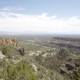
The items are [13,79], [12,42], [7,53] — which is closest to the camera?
[13,79]

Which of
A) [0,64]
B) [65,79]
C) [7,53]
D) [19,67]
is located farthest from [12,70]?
[7,53]

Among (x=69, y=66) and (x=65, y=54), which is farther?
(x=65, y=54)

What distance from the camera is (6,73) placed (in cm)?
3075

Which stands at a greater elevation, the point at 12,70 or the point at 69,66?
the point at 12,70

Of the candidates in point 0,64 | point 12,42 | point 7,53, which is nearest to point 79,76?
point 0,64

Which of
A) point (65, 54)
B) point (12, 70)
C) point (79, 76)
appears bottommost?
point (65, 54)

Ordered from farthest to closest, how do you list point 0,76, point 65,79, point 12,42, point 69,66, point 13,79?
point 12,42, point 69,66, point 65,79, point 0,76, point 13,79

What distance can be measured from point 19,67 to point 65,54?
88733mm

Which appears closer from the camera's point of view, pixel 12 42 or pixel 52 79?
pixel 52 79

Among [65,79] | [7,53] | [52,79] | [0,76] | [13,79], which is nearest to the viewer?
[13,79]

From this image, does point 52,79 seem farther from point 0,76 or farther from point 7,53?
point 7,53

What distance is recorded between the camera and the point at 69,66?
229 feet

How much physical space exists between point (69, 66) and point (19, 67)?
42.7 metres

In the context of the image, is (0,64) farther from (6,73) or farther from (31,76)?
(31,76)
